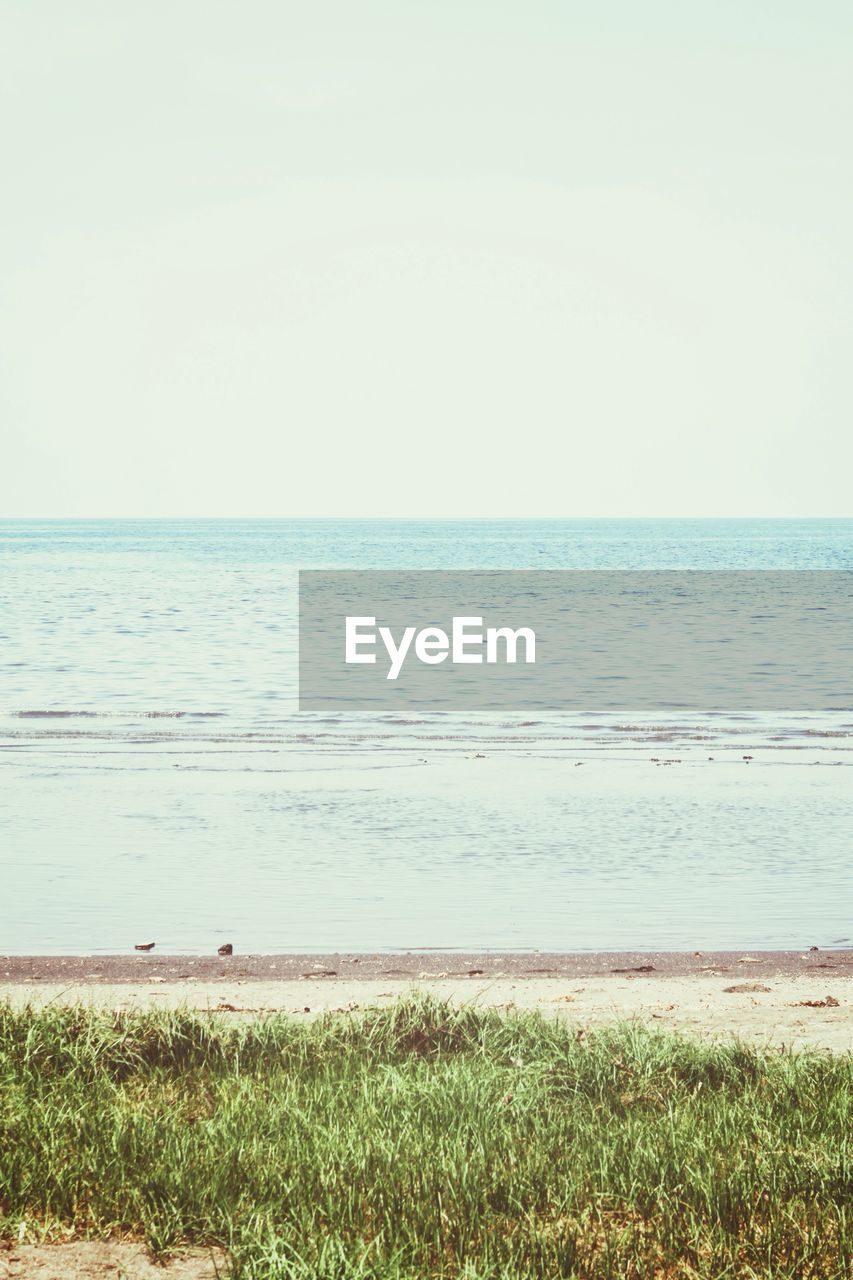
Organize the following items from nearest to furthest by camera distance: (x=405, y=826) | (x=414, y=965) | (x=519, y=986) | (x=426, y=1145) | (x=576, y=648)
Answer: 1. (x=426, y=1145)
2. (x=519, y=986)
3. (x=414, y=965)
4. (x=405, y=826)
5. (x=576, y=648)

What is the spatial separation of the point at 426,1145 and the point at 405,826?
8.01 metres

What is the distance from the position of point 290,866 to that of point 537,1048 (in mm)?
5394

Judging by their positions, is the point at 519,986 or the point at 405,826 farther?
the point at 405,826

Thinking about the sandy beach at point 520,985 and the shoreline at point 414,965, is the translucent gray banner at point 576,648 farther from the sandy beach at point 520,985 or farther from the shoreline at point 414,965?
the sandy beach at point 520,985

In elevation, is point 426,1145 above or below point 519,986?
above

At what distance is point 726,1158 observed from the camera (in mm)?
4844

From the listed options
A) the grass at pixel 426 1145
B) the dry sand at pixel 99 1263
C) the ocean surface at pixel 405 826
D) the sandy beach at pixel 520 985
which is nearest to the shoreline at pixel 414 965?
the sandy beach at pixel 520 985

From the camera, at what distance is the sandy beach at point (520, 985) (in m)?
7.19

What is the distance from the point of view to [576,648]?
35.8 metres

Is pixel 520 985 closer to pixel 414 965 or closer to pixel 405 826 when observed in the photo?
pixel 414 965

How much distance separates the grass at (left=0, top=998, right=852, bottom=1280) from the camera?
4188mm

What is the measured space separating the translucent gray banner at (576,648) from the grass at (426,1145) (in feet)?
55.0

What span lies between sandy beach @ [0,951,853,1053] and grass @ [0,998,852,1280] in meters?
0.72

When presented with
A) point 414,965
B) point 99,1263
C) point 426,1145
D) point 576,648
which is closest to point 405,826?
point 414,965
